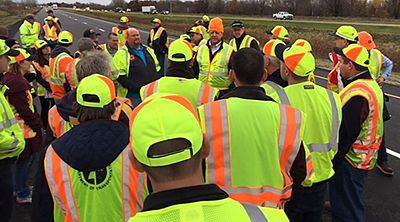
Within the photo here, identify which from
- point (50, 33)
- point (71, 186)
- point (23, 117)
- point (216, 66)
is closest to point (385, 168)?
point (216, 66)

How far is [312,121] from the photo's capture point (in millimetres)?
2766

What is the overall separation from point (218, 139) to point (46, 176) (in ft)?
3.63

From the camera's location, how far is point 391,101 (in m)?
8.77

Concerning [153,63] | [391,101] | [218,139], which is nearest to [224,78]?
[153,63]

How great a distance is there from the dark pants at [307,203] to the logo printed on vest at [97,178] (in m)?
1.72

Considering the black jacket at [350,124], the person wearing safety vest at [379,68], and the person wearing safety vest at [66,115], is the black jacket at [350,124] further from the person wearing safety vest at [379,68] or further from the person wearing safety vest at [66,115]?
the person wearing safety vest at [379,68]

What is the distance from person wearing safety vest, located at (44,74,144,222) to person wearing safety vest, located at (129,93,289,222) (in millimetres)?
597

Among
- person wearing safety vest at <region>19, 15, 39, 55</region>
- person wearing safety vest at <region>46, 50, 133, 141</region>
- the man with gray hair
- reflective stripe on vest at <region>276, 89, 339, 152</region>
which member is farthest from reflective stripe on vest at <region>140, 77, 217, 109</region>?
person wearing safety vest at <region>19, 15, 39, 55</region>

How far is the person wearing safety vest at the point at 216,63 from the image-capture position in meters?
5.29

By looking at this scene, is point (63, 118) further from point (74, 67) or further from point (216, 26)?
point (216, 26)

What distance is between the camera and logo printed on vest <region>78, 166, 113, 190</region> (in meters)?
1.85

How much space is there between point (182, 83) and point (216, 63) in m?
1.83

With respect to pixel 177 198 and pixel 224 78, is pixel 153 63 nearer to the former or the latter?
pixel 224 78

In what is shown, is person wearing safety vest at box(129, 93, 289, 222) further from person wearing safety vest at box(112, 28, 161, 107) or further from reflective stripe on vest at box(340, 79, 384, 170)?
person wearing safety vest at box(112, 28, 161, 107)
